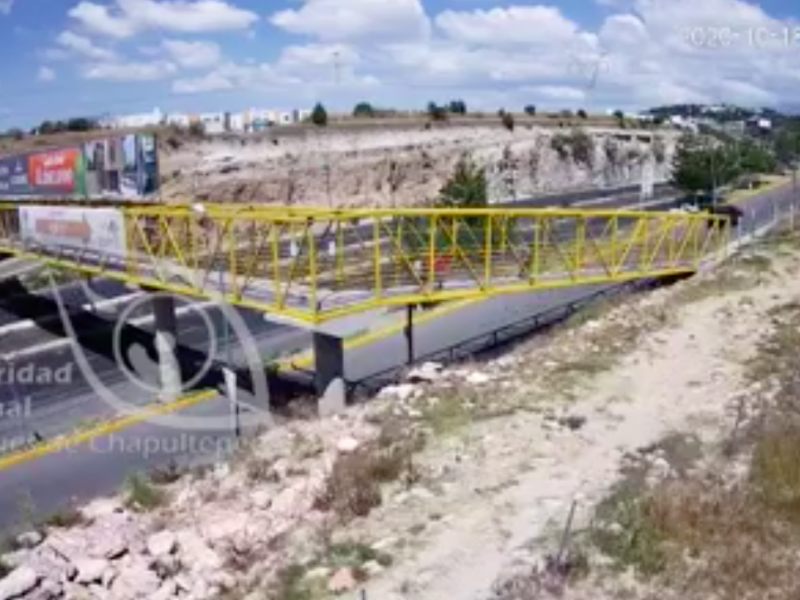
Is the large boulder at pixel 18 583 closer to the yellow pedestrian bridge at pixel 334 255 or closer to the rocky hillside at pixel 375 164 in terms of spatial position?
the yellow pedestrian bridge at pixel 334 255

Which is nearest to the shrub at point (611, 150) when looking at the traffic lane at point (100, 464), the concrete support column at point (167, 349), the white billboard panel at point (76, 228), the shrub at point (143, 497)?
the white billboard panel at point (76, 228)

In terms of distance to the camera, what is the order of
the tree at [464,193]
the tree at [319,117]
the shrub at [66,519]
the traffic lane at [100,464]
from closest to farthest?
the shrub at [66,519] → the traffic lane at [100,464] → the tree at [464,193] → the tree at [319,117]

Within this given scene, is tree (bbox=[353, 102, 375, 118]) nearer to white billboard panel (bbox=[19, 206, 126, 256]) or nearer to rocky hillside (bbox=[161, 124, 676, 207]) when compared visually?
rocky hillside (bbox=[161, 124, 676, 207])

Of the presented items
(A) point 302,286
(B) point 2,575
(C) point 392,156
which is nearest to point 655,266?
(A) point 302,286

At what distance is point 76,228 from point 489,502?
57.2 ft

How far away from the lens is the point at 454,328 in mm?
25297

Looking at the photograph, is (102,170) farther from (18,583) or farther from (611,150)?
(611,150)

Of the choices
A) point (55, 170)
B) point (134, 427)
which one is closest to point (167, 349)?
point (134, 427)

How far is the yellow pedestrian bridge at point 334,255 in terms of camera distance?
53.9ft

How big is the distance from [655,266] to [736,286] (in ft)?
9.37

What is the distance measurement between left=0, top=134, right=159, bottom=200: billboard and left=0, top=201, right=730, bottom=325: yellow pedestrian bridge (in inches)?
447

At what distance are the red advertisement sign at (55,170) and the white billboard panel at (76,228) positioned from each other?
14.0 meters

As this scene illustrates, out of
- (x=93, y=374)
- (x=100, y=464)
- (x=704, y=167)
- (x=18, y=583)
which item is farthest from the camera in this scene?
(x=704, y=167)

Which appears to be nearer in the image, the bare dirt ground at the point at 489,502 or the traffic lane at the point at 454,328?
the bare dirt ground at the point at 489,502
